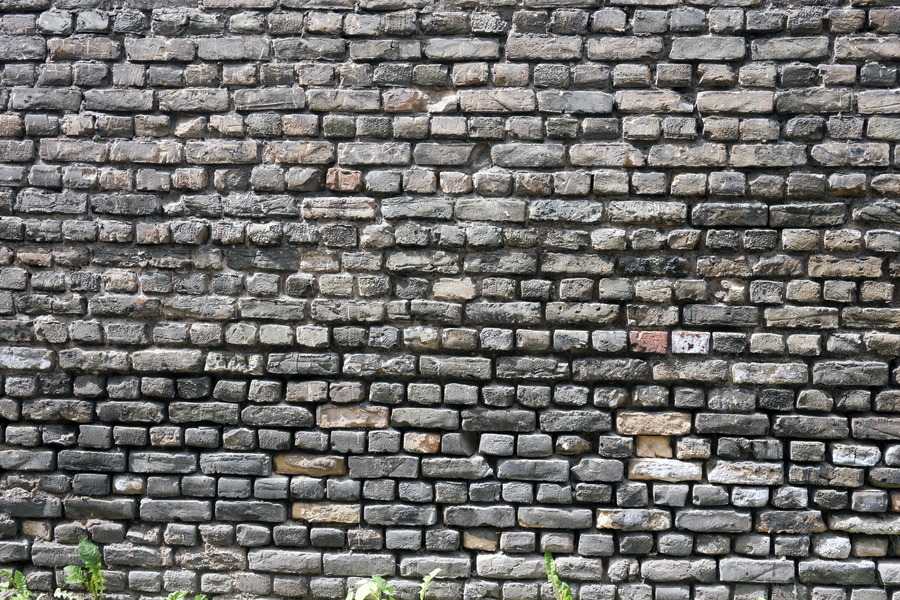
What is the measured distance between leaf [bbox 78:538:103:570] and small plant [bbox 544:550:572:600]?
2052mm

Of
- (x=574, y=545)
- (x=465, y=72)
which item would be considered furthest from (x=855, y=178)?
(x=574, y=545)

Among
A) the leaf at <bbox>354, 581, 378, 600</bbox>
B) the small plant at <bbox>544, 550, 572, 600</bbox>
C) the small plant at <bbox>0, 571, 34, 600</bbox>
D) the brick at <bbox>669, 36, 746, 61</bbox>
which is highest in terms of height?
the brick at <bbox>669, 36, 746, 61</bbox>

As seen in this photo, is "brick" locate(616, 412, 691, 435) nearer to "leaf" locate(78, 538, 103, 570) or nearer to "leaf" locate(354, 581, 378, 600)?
"leaf" locate(354, 581, 378, 600)

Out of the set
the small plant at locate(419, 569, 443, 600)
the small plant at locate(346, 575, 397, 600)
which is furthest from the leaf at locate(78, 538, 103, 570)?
the small plant at locate(419, 569, 443, 600)

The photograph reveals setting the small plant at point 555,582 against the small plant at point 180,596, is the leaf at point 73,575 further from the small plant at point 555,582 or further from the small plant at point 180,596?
the small plant at point 555,582

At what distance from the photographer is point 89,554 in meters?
2.78

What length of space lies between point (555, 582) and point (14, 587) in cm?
248

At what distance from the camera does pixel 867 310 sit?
2.64 metres

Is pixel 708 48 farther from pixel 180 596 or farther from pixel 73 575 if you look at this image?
pixel 73 575

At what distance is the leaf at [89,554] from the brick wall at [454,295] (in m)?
0.08

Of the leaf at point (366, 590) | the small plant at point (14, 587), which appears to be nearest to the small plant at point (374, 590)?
the leaf at point (366, 590)

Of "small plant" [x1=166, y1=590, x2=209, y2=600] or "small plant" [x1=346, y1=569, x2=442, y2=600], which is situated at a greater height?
"small plant" [x1=346, y1=569, x2=442, y2=600]

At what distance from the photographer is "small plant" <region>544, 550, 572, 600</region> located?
2664 millimetres

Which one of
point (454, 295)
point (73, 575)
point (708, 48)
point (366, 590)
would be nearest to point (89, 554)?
point (73, 575)
